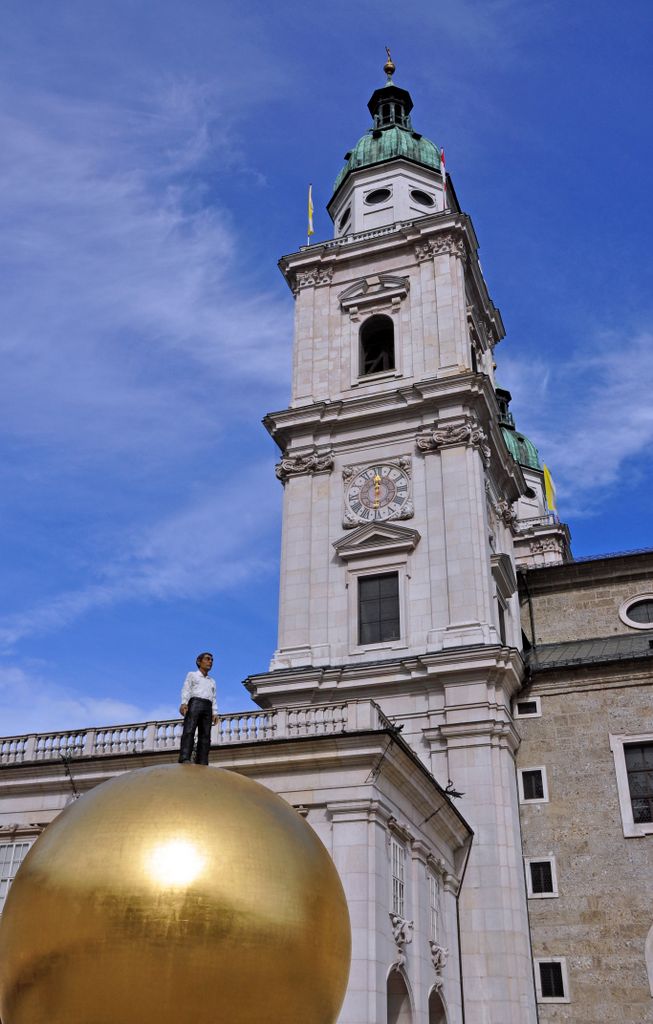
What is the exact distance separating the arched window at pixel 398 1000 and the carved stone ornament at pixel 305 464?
19.0 m

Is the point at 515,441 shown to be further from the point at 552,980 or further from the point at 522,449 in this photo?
the point at 552,980

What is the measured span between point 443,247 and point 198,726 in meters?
30.4

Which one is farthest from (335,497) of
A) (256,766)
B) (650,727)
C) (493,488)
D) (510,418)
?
(510,418)

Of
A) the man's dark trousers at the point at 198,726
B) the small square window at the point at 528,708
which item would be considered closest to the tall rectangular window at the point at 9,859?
the man's dark trousers at the point at 198,726

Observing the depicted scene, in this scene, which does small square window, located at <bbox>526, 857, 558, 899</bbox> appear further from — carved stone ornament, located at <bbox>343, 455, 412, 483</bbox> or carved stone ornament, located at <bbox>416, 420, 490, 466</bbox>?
carved stone ornament, located at <bbox>416, 420, 490, 466</bbox>

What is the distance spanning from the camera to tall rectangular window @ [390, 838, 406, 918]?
20.4m

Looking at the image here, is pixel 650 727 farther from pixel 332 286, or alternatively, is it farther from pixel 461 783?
pixel 332 286

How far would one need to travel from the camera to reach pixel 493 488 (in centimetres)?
3722

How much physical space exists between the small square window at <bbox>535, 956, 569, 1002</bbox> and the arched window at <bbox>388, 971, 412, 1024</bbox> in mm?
8522

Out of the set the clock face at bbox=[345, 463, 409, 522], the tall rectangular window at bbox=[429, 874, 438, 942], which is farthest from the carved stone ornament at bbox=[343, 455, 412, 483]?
the tall rectangular window at bbox=[429, 874, 438, 942]

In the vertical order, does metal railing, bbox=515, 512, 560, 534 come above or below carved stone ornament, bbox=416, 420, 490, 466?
above

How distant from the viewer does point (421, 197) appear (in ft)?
144

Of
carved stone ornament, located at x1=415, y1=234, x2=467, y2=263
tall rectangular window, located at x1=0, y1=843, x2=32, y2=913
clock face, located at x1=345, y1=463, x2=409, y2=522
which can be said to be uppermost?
carved stone ornament, located at x1=415, y1=234, x2=467, y2=263

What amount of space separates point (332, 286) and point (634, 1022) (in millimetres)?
27728
